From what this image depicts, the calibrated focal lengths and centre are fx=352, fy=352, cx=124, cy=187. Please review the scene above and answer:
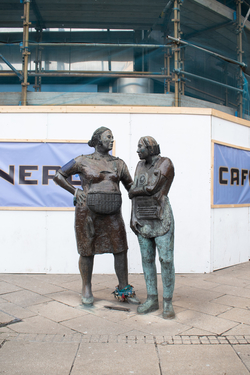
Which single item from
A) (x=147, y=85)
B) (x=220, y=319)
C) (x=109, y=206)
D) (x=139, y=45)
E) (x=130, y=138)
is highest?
(x=139, y=45)

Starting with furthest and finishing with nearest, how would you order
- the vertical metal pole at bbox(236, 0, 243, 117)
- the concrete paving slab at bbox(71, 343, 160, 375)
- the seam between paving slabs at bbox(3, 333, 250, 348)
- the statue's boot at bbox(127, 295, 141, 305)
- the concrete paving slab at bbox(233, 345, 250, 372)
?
the vertical metal pole at bbox(236, 0, 243, 117) < the statue's boot at bbox(127, 295, 141, 305) < the seam between paving slabs at bbox(3, 333, 250, 348) < the concrete paving slab at bbox(233, 345, 250, 372) < the concrete paving slab at bbox(71, 343, 160, 375)

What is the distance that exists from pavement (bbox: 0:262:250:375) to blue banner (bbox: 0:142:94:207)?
5.03 feet

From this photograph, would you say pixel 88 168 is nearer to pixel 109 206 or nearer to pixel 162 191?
pixel 109 206

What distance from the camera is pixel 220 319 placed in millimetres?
3719

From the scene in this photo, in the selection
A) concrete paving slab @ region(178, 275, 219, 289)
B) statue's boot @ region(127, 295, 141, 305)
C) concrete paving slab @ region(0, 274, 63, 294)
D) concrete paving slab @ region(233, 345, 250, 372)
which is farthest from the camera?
concrete paving slab @ region(178, 275, 219, 289)

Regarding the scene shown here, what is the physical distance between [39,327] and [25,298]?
108cm

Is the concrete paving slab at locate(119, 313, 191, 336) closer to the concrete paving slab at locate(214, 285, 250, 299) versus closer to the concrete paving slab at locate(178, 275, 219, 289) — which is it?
the concrete paving slab at locate(214, 285, 250, 299)

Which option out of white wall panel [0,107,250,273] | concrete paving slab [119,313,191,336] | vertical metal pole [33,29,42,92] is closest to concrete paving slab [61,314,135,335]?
concrete paving slab [119,313,191,336]

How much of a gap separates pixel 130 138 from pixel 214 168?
63.2 inches

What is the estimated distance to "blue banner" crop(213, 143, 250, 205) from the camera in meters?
6.36

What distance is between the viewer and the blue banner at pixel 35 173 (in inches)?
236

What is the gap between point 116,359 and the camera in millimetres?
2766

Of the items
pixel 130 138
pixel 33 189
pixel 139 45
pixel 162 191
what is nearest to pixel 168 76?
pixel 139 45

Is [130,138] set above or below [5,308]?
above
